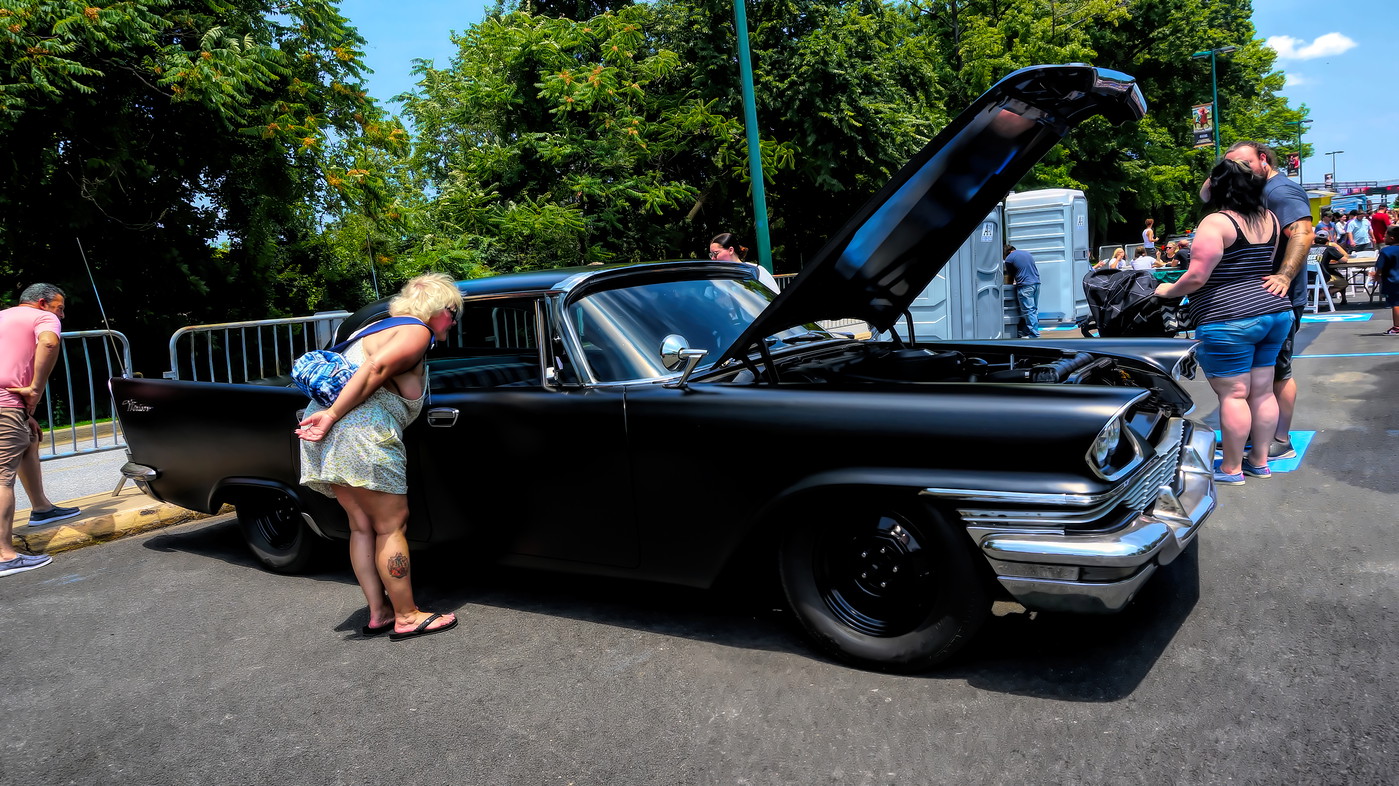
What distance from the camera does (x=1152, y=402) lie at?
393 cm

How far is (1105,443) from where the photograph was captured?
3049 millimetres

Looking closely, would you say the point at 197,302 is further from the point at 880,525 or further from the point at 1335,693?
the point at 1335,693

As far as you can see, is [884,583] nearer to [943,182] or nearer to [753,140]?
[943,182]

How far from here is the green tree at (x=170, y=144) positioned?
1118 cm

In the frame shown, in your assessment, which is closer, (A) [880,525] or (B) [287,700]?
(A) [880,525]

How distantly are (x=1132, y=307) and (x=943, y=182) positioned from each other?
3801 millimetres

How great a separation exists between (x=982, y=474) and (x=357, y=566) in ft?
8.57

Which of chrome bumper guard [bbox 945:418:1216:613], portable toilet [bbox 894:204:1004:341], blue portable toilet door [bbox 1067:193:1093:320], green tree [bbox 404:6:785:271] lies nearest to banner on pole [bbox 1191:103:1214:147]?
blue portable toilet door [bbox 1067:193:1093:320]

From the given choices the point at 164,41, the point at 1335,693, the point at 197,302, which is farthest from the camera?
the point at 197,302

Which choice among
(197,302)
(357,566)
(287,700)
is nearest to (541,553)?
(357,566)

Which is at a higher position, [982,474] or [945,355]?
[945,355]

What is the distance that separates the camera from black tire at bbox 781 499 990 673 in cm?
311

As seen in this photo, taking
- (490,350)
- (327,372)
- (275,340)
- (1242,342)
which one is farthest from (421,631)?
(275,340)

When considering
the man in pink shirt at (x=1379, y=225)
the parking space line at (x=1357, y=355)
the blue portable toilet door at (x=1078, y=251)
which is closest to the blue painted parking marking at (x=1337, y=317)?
the blue portable toilet door at (x=1078, y=251)
